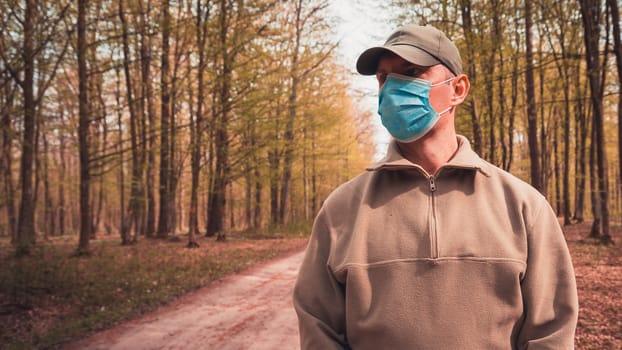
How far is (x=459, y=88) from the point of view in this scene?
6.44 ft

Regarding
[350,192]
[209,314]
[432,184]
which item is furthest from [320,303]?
[209,314]

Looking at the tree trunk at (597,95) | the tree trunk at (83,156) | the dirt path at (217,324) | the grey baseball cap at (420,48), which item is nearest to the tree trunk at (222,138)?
the tree trunk at (83,156)

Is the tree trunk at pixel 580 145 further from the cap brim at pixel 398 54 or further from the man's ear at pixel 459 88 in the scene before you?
the cap brim at pixel 398 54

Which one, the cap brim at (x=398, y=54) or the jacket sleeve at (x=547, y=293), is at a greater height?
the cap brim at (x=398, y=54)

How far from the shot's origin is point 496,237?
1661 mm

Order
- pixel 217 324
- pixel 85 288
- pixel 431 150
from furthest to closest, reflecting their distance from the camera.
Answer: pixel 85 288 → pixel 217 324 → pixel 431 150

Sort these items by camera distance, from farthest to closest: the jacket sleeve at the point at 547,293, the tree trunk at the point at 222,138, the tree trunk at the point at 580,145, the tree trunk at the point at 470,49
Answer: the tree trunk at the point at 580,145 → the tree trunk at the point at 222,138 → the tree trunk at the point at 470,49 → the jacket sleeve at the point at 547,293

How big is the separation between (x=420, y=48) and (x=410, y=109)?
0.83ft

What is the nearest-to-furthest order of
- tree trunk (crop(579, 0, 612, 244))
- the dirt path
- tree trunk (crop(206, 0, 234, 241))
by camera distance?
the dirt path → tree trunk (crop(579, 0, 612, 244)) → tree trunk (crop(206, 0, 234, 241))

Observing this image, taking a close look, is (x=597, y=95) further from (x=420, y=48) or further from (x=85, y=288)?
(x=85, y=288)

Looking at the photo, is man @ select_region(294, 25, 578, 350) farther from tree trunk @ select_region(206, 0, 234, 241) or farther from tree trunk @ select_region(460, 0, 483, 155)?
tree trunk @ select_region(206, 0, 234, 241)

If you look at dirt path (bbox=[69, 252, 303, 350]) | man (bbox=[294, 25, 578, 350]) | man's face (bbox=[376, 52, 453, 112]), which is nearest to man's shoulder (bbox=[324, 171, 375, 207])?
man (bbox=[294, 25, 578, 350])

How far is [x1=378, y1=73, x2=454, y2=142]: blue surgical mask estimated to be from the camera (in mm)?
1909

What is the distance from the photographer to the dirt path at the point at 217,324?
585 cm
